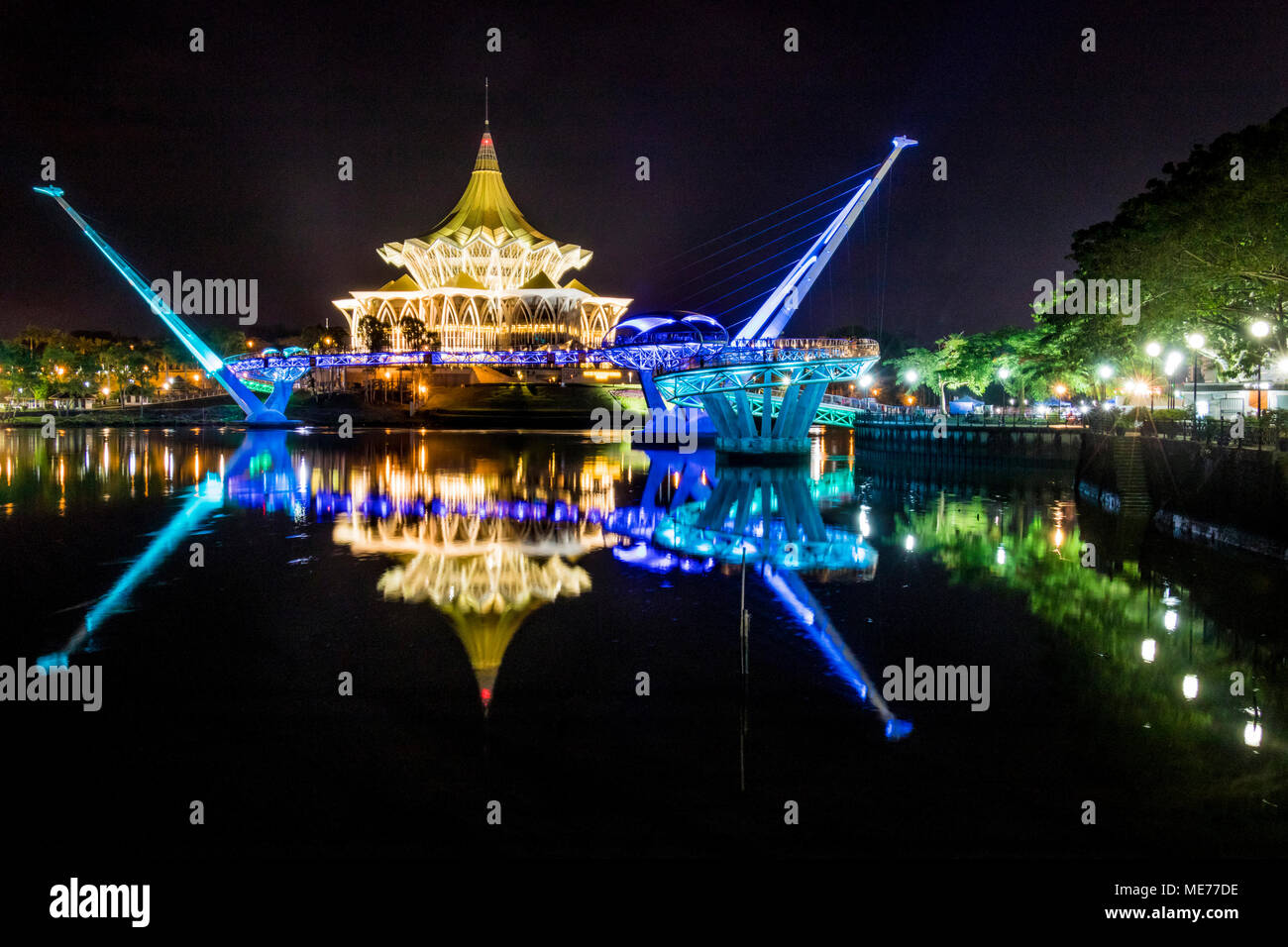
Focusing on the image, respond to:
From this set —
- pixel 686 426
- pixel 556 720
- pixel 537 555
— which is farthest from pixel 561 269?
pixel 556 720

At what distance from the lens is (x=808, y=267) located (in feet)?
187

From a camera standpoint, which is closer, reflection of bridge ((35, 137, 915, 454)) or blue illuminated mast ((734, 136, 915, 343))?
reflection of bridge ((35, 137, 915, 454))

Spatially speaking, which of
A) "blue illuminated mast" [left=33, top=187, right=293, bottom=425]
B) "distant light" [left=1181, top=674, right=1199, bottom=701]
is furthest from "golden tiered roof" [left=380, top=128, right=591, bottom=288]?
"distant light" [left=1181, top=674, right=1199, bottom=701]

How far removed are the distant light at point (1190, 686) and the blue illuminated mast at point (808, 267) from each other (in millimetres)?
45403

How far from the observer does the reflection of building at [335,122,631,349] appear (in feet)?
383

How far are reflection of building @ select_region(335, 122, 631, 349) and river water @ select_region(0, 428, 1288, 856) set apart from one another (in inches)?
3641

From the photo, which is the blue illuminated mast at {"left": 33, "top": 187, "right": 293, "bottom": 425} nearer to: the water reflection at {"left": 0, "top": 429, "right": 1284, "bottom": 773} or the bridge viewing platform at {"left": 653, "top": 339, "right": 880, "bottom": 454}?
the water reflection at {"left": 0, "top": 429, "right": 1284, "bottom": 773}

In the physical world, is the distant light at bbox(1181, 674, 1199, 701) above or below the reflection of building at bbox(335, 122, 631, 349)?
below

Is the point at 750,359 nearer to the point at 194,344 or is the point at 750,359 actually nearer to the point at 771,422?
the point at 771,422

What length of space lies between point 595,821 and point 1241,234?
2271 cm

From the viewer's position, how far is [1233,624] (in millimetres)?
15414

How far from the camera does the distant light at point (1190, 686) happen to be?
11750mm

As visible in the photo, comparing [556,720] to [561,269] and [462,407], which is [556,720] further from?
[561,269]
